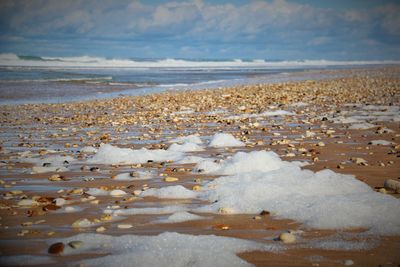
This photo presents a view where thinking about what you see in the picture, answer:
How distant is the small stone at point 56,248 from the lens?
10.4 ft

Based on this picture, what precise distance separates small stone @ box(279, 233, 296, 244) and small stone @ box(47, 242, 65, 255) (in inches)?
61.5

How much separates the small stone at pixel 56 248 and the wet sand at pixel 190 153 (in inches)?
2.8

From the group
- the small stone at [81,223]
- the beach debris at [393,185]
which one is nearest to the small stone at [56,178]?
the small stone at [81,223]

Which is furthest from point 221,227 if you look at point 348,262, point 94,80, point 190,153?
point 94,80

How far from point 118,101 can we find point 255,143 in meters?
10.4

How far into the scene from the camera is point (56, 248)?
3.20 meters

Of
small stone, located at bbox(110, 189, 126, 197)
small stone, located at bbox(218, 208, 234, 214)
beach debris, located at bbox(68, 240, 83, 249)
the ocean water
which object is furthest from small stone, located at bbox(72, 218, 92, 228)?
the ocean water

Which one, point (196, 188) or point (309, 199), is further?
point (196, 188)

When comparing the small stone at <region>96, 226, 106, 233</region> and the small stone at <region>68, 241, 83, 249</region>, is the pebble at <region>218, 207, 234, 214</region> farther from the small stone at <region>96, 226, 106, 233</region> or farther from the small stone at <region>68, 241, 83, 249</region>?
the small stone at <region>68, 241, 83, 249</region>

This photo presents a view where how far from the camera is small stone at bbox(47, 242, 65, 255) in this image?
10.4 feet

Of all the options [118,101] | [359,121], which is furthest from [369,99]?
[118,101]

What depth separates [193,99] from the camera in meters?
17.5

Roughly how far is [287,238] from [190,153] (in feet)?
13.2

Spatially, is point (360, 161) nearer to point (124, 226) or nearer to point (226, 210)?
point (226, 210)
